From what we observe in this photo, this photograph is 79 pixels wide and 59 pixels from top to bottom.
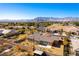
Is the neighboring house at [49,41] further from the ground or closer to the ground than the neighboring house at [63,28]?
closer to the ground

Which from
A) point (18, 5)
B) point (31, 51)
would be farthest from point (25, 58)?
point (18, 5)

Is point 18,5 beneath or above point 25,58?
above

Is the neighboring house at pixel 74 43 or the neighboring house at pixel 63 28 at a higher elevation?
the neighboring house at pixel 63 28

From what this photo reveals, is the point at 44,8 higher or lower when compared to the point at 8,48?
higher

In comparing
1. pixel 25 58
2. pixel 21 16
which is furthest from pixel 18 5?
pixel 25 58

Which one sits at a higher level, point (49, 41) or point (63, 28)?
point (63, 28)

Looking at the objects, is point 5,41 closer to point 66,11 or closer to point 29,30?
point 29,30

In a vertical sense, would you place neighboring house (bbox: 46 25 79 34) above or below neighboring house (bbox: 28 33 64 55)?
above

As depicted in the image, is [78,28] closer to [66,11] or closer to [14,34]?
[66,11]

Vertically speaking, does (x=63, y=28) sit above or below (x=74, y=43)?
above

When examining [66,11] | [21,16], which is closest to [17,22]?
[21,16]
